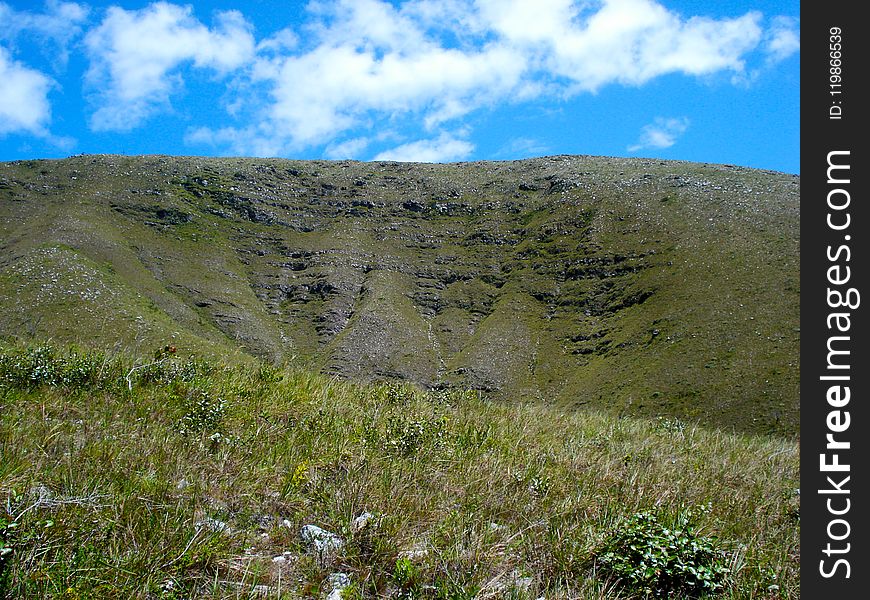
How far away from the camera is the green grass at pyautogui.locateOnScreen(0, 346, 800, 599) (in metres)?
3.01

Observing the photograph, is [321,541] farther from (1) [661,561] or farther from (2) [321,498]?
(1) [661,561]

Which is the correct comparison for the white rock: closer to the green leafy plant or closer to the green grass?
the green grass

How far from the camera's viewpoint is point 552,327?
11131cm

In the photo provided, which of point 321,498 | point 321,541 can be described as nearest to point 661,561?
point 321,541

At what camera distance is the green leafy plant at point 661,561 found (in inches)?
131

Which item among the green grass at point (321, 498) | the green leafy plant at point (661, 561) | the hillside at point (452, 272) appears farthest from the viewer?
the hillside at point (452, 272)

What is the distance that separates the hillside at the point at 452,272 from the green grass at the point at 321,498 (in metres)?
56.0

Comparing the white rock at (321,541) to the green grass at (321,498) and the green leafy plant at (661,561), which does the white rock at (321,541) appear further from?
the green leafy plant at (661,561)

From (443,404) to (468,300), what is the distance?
119 m

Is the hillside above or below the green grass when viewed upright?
above

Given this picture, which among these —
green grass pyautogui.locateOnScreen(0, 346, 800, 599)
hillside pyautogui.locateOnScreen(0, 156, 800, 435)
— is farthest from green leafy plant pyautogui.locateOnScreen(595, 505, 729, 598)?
hillside pyautogui.locateOnScreen(0, 156, 800, 435)

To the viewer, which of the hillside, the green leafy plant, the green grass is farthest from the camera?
the hillside

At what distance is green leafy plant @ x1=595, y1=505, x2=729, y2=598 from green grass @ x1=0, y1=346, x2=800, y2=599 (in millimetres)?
21

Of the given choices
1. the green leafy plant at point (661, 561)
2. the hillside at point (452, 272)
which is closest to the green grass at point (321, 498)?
the green leafy plant at point (661, 561)
